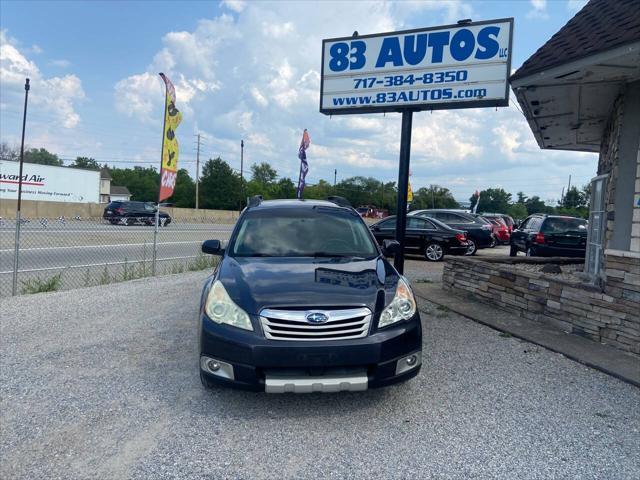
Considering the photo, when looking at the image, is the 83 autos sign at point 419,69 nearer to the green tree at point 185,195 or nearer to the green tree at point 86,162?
the green tree at point 185,195

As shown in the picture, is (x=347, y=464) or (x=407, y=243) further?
(x=407, y=243)

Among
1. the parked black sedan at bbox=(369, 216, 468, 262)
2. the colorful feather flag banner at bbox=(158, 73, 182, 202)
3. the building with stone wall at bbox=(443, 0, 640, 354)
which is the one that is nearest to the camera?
the building with stone wall at bbox=(443, 0, 640, 354)

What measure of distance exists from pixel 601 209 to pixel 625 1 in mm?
3037

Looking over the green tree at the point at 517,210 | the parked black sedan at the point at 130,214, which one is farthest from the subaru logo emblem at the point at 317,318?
the green tree at the point at 517,210

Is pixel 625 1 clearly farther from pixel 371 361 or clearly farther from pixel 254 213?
pixel 371 361

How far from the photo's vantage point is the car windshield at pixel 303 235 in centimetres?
479

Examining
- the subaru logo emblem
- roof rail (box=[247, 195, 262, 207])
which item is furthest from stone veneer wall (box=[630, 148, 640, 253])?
roof rail (box=[247, 195, 262, 207])

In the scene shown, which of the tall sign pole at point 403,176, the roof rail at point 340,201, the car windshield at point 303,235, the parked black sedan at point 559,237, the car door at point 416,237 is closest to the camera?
the car windshield at point 303,235

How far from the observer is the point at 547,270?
798 cm

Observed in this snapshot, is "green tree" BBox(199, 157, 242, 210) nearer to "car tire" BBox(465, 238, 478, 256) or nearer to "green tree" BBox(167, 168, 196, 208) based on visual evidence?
"green tree" BBox(167, 168, 196, 208)

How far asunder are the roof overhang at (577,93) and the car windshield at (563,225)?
4.09 m

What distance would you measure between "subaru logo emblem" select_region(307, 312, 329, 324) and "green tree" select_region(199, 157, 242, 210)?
7415cm

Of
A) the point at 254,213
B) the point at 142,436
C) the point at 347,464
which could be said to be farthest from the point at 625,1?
the point at 142,436

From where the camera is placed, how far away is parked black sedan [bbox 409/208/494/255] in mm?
17038
